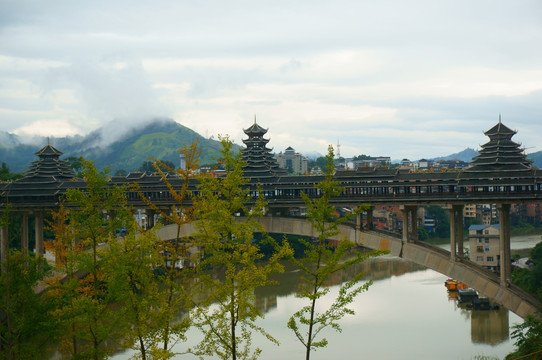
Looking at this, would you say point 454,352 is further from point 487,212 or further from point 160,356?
point 487,212

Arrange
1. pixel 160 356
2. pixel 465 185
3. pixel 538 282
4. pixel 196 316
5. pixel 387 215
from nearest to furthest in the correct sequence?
pixel 160 356
pixel 196 316
pixel 465 185
pixel 538 282
pixel 387 215

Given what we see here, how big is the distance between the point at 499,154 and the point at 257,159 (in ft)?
60.6

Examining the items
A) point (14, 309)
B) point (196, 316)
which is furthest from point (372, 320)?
point (14, 309)

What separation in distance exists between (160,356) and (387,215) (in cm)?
8433

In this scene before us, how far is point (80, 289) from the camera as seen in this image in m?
25.5

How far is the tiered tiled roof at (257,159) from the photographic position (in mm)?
48406

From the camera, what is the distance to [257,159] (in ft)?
163

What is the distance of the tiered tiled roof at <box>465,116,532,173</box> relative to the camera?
3853 centimetres

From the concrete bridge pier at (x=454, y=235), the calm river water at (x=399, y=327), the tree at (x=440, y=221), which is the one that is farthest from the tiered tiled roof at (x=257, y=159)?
the tree at (x=440, y=221)

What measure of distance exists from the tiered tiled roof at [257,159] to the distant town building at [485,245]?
21.1m

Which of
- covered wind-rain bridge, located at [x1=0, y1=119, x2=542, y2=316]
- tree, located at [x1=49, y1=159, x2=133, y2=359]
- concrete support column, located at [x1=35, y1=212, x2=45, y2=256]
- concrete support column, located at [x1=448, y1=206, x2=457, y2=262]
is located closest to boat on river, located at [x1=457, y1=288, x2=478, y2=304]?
covered wind-rain bridge, located at [x1=0, y1=119, x2=542, y2=316]

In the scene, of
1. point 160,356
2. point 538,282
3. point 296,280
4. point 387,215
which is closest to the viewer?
point 160,356

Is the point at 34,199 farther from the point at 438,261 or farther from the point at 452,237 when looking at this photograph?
the point at 452,237

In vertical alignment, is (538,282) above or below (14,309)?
below
